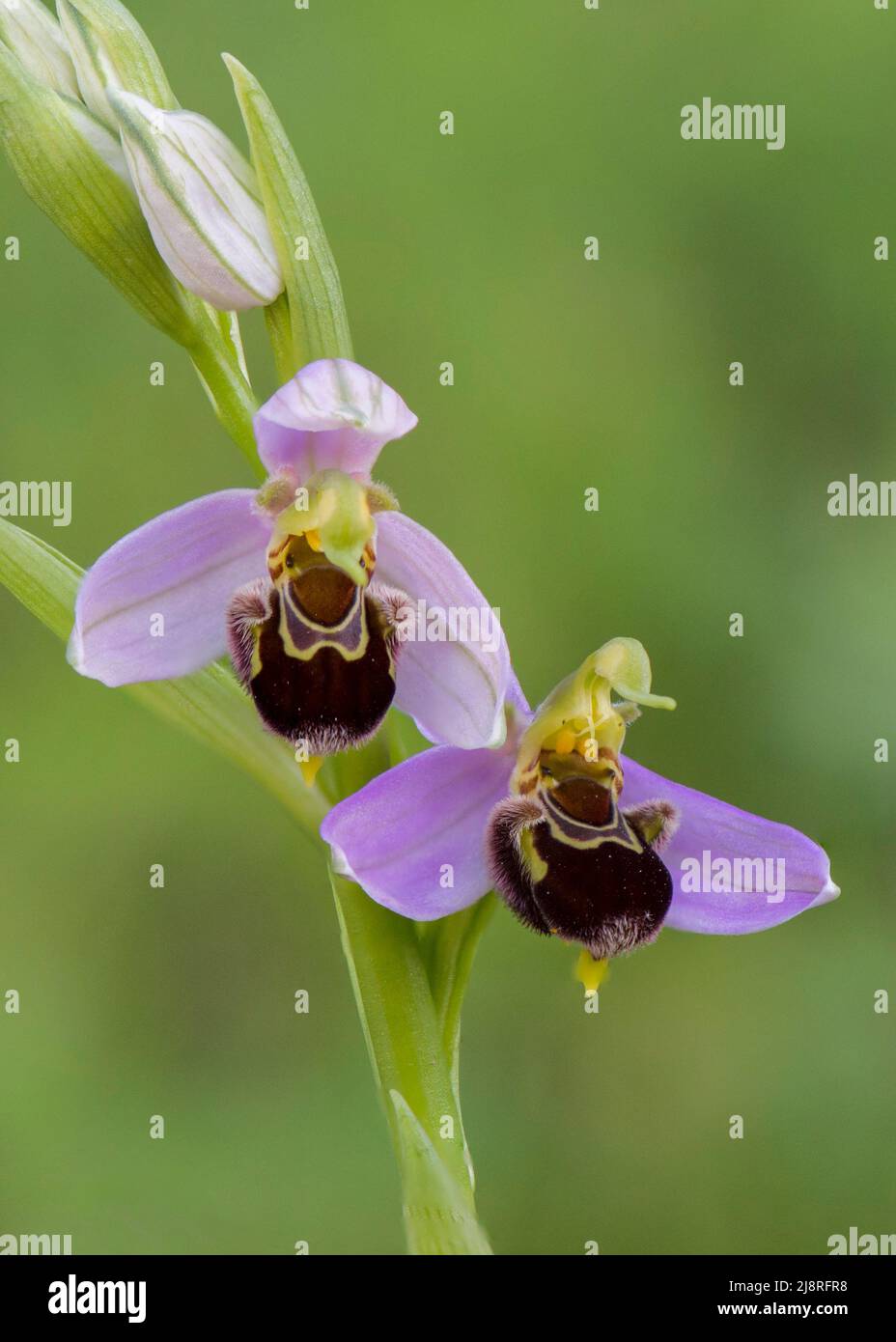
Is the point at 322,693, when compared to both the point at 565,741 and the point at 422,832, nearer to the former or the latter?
the point at 422,832

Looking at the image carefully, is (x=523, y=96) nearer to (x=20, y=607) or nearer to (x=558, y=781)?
(x=20, y=607)

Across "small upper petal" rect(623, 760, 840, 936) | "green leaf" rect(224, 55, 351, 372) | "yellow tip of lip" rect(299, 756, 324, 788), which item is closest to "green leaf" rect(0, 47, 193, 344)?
"green leaf" rect(224, 55, 351, 372)

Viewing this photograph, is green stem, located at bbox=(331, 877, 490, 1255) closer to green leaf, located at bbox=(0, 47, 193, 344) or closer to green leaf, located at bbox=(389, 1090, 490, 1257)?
green leaf, located at bbox=(389, 1090, 490, 1257)

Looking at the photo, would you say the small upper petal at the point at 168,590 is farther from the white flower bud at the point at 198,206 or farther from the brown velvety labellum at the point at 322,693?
the white flower bud at the point at 198,206

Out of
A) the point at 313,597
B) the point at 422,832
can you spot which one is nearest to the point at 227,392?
the point at 313,597

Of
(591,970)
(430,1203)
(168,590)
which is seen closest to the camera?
(430,1203)

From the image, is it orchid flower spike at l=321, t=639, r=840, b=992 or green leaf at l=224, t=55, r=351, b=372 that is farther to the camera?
green leaf at l=224, t=55, r=351, b=372
